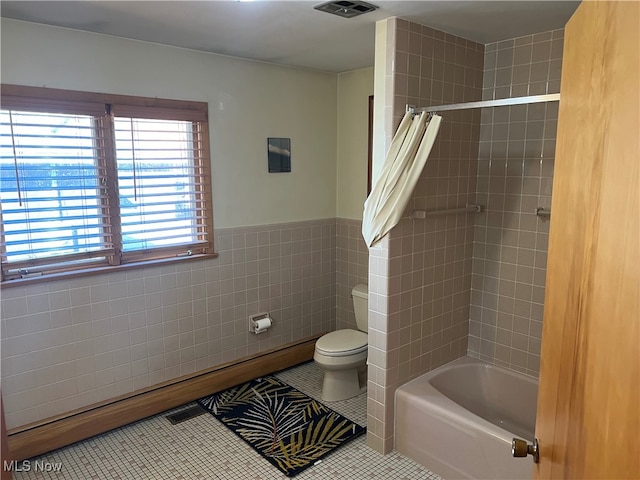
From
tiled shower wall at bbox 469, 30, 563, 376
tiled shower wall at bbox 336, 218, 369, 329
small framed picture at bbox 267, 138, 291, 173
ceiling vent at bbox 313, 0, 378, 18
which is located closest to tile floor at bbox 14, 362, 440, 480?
tiled shower wall at bbox 469, 30, 563, 376

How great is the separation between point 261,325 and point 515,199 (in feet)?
6.31

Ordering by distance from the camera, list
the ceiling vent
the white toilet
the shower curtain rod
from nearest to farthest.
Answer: the shower curtain rod → the ceiling vent → the white toilet

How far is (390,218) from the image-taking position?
228 centimetres

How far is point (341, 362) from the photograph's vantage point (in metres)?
3.01

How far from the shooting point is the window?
235 cm

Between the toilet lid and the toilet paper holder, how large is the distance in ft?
1.45

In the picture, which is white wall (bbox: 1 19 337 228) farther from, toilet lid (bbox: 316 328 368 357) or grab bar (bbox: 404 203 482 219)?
grab bar (bbox: 404 203 482 219)

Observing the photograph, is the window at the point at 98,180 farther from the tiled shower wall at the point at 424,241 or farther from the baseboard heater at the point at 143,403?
the tiled shower wall at the point at 424,241

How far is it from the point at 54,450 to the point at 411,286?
7.19ft

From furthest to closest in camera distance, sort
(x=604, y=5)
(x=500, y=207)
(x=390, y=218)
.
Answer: (x=500, y=207), (x=390, y=218), (x=604, y=5)

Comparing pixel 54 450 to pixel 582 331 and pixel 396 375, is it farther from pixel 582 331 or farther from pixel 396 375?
pixel 582 331

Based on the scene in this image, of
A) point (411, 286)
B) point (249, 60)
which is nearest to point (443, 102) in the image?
point (411, 286)

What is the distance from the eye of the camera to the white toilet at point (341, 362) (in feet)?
9.90

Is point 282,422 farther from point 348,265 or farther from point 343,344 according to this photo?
point 348,265
